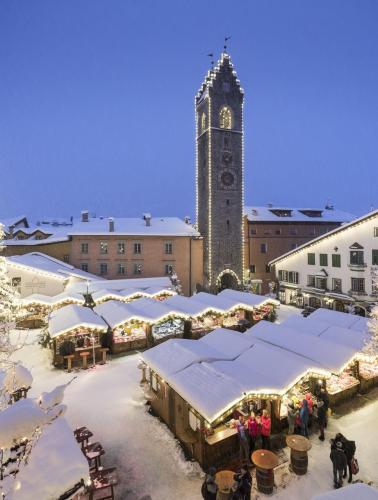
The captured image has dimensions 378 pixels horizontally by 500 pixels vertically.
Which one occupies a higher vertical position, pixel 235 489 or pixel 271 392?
pixel 271 392

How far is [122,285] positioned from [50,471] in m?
26.7

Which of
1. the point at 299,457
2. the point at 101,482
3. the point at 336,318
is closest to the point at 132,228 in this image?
the point at 336,318

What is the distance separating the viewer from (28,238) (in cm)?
3591

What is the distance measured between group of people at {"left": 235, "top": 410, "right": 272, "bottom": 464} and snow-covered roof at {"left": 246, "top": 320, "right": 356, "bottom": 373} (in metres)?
3.92

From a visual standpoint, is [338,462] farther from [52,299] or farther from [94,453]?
[52,299]

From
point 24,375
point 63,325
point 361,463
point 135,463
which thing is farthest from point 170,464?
point 63,325

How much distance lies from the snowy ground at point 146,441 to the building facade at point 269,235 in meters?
29.1

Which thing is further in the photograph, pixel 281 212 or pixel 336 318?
pixel 281 212

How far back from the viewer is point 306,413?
35.7ft

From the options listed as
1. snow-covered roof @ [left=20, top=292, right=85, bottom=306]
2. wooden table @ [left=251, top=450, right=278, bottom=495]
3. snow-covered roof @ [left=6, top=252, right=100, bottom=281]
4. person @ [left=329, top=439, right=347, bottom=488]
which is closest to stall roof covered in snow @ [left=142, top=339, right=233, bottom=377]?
wooden table @ [left=251, top=450, right=278, bottom=495]

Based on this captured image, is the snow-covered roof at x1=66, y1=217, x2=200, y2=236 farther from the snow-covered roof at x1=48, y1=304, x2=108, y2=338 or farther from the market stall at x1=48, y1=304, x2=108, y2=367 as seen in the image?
the market stall at x1=48, y1=304, x2=108, y2=367

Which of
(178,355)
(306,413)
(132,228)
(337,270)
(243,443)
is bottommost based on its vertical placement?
(243,443)

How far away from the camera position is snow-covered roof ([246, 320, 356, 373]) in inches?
513

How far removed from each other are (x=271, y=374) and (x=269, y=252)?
3313cm
